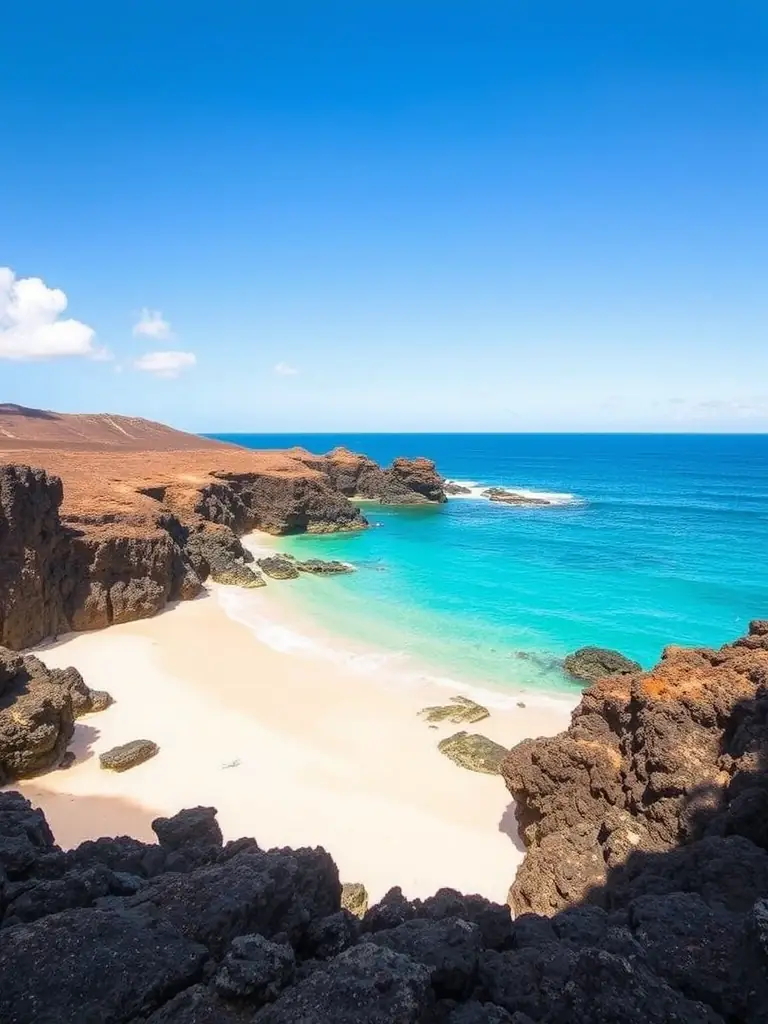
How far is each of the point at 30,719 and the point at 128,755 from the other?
96.5 inches

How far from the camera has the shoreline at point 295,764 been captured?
40.1 feet

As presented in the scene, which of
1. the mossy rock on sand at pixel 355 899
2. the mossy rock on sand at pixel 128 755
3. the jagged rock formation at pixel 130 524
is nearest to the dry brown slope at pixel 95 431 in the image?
the jagged rock formation at pixel 130 524

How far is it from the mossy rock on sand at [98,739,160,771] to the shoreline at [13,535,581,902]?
0.22 meters

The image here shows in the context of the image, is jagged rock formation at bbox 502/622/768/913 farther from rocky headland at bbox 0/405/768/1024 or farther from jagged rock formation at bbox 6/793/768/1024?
jagged rock formation at bbox 6/793/768/1024

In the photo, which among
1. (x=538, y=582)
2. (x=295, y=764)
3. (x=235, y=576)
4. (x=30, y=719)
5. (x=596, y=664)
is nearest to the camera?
(x=30, y=719)

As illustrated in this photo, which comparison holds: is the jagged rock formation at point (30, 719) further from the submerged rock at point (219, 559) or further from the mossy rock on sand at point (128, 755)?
the submerged rock at point (219, 559)

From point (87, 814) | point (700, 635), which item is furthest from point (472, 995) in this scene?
point (700, 635)

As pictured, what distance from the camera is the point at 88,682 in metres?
19.0

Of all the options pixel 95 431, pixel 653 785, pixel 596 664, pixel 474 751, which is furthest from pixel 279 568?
pixel 95 431

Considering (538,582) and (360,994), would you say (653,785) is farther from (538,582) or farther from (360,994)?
(538,582)

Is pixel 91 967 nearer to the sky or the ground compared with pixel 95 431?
nearer to the ground

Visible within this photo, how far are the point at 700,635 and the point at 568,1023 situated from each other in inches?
1031

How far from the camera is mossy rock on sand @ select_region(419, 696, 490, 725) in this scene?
17688 mm

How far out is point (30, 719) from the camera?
13.8 meters
